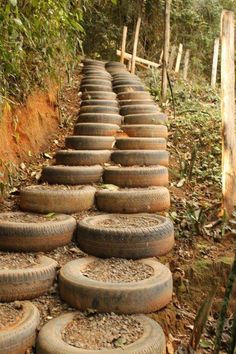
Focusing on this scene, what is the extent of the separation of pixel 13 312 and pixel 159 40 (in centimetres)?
1383

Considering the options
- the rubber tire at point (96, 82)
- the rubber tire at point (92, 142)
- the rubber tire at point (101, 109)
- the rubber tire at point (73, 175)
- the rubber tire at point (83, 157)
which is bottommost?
the rubber tire at point (73, 175)

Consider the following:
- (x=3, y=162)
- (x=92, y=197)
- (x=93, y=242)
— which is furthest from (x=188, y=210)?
(x=3, y=162)

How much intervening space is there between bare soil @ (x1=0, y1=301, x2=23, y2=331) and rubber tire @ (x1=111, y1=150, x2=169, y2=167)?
2.48 meters

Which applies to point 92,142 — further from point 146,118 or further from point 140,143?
point 146,118

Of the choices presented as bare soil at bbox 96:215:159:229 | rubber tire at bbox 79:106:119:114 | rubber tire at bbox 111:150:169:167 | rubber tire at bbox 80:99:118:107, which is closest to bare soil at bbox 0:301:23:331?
bare soil at bbox 96:215:159:229

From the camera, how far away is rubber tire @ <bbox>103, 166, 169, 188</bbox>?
14.1 feet

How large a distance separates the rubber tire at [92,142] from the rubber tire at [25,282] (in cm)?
253

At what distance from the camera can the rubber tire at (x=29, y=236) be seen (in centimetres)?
324

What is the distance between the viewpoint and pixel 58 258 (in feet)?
10.9

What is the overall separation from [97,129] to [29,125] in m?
0.98

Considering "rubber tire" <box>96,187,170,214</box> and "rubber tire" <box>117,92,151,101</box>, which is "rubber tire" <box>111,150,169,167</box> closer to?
"rubber tire" <box>96,187,170,214</box>

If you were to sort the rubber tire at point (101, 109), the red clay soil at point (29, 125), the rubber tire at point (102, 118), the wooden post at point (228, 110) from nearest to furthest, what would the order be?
the wooden post at point (228, 110) < the red clay soil at point (29, 125) < the rubber tire at point (102, 118) < the rubber tire at point (101, 109)

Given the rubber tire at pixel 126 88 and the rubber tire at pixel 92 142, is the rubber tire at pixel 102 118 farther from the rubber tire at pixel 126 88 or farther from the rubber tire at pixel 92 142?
the rubber tire at pixel 126 88

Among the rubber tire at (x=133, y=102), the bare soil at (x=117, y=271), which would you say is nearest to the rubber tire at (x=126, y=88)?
the rubber tire at (x=133, y=102)
